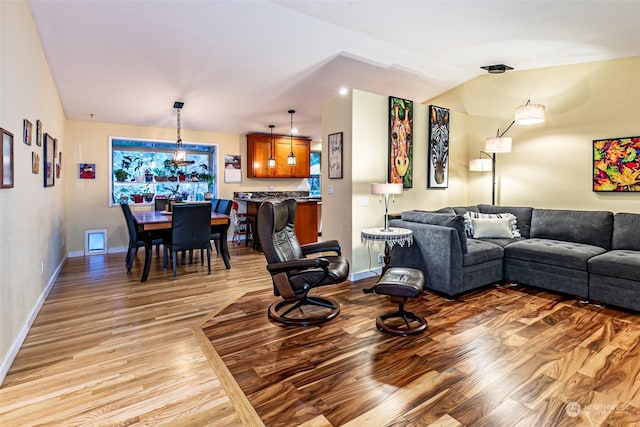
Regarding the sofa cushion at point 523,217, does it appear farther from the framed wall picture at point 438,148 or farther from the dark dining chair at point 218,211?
the dark dining chair at point 218,211

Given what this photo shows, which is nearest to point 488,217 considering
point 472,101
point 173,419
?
point 472,101

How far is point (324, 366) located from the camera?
229cm

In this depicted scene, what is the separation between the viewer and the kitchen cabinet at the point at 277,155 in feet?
24.3

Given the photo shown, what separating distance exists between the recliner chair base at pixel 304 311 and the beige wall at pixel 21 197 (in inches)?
76.1

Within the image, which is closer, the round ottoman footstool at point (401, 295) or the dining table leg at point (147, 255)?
the round ottoman footstool at point (401, 295)

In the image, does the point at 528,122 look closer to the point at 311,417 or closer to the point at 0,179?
the point at 311,417

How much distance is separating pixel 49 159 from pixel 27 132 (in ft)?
4.35

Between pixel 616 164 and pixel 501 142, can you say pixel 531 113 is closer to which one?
pixel 501 142

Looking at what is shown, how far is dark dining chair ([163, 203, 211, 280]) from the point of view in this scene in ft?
14.3

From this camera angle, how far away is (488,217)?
184 inches

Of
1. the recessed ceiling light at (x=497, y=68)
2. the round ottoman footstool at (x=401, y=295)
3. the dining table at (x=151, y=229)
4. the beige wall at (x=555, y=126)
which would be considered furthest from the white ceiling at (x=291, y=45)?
the round ottoman footstool at (x=401, y=295)

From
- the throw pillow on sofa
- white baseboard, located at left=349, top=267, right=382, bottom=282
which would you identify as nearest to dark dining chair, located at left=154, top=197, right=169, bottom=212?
white baseboard, located at left=349, top=267, right=382, bottom=282

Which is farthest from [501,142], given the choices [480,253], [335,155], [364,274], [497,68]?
[364,274]

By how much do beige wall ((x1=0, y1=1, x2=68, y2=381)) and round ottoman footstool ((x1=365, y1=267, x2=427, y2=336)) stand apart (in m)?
2.67
